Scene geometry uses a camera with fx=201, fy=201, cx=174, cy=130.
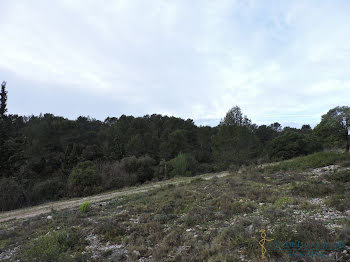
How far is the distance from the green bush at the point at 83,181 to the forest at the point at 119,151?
94 millimetres

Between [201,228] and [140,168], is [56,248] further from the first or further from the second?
[140,168]

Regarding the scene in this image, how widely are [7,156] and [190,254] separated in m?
26.1

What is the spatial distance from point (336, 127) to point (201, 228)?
13440 millimetres

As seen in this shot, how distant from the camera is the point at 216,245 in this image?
15.6 ft

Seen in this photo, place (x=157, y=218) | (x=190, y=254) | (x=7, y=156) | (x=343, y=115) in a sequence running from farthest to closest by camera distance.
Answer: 1. (x=7, y=156)
2. (x=343, y=115)
3. (x=157, y=218)
4. (x=190, y=254)

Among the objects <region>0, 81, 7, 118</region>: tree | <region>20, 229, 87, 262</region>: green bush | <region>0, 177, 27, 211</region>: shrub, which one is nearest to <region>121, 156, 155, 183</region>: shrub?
<region>0, 177, 27, 211</region>: shrub

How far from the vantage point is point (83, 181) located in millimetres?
21578

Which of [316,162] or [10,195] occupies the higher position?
[316,162]

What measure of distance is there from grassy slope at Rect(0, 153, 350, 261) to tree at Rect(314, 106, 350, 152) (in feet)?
20.8

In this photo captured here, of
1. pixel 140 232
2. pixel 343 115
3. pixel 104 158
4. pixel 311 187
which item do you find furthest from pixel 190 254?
pixel 104 158

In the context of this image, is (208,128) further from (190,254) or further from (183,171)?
(190,254)

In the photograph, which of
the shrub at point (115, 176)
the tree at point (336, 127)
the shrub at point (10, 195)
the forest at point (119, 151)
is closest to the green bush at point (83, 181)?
the forest at point (119, 151)

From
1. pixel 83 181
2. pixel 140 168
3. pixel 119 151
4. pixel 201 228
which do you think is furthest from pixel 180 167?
pixel 201 228

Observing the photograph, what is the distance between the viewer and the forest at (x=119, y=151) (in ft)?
65.4
